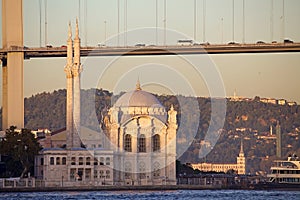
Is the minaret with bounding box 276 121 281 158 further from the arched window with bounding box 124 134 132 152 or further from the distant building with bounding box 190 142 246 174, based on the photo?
the arched window with bounding box 124 134 132 152

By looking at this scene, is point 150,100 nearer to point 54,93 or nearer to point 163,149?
point 163,149

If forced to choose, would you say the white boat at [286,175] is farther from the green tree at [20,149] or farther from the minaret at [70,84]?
the green tree at [20,149]

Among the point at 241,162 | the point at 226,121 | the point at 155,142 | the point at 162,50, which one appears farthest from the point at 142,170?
the point at 226,121

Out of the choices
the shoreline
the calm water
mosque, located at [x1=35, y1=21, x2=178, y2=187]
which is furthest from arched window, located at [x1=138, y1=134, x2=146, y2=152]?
the calm water

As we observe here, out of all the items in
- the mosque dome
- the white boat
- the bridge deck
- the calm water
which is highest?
the bridge deck

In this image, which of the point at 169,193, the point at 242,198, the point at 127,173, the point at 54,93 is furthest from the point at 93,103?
the point at 242,198

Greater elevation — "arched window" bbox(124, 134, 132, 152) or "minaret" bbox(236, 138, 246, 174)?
"arched window" bbox(124, 134, 132, 152)
